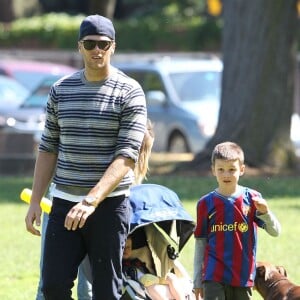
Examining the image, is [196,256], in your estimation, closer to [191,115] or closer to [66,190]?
[66,190]

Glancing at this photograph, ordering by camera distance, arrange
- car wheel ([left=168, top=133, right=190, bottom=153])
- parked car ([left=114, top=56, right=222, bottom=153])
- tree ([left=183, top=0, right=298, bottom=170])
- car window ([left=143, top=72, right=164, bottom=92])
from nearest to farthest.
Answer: tree ([left=183, top=0, right=298, bottom=170]), parked car ([left=114, top=56, right=222, bottom=153]), car wheel ([left=168, top=133, right=190, bottom=153]), car window ([left=143, top=72, right=164, bottom=92])

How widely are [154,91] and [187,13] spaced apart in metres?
22.7

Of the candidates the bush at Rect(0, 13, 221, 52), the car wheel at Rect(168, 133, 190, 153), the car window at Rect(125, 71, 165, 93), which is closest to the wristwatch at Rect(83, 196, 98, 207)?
the car wheel at Rect(168, 133, 190, 153)

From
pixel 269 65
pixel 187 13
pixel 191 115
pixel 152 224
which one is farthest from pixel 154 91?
pixel 187 13

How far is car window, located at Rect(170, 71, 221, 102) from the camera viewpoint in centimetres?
2219

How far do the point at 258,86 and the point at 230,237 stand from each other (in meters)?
11.7

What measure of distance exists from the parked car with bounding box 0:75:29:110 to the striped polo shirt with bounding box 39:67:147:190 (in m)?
16.2

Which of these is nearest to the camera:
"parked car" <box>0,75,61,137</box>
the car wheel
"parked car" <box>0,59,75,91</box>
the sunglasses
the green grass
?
the sunglasses

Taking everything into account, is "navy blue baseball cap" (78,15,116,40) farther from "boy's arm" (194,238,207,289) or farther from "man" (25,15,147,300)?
"boy's arm" (194,238,207,289)

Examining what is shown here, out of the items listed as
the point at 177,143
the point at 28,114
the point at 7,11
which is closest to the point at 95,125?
the point at 28,114

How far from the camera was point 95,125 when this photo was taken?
19.0 ft

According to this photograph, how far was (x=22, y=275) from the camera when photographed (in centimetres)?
932

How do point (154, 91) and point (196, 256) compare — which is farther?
point (154, 91)

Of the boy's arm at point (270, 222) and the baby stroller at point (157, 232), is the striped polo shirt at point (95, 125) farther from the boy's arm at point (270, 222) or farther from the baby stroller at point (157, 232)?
the boy's arm at point (270, 222)
